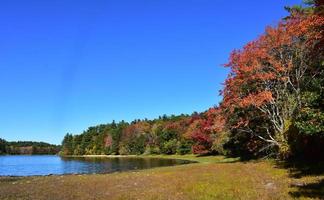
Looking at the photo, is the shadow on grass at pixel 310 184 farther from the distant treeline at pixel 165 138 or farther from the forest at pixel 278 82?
the distant treeline at pixel 165 138

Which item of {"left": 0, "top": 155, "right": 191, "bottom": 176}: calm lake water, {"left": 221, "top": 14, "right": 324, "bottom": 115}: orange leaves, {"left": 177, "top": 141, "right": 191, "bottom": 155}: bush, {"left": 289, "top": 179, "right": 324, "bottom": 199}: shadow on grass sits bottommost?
{"left": 289, "top": 179, "right": 324, "bottom": 199}: shadow on grass

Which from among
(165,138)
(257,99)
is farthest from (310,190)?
(165,138)

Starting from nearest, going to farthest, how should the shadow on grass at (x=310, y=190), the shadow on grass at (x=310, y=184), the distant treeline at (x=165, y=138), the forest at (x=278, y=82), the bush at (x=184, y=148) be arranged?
1. the shadow on grass at (x=310, y=190)
2. the shadow on grass at (x=310, y=184)
3. the forest at (x=278, y=82)
4. the distant treeline at (x=165, y=138)
5. the bush at (x=184, y=148)

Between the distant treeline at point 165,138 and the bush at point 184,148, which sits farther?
the bush at point 184,148

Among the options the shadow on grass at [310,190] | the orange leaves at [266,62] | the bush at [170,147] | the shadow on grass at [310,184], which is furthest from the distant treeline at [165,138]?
the shadow on grass at [310,190]

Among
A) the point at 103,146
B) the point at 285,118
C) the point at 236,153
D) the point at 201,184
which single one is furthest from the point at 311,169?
the point at 103,146

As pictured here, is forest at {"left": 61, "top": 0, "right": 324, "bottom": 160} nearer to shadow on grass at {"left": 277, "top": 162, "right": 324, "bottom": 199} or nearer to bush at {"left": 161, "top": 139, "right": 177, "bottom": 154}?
shadow on grass at {"left": 277, "top": 162, "right": 324, "bottom": 199}

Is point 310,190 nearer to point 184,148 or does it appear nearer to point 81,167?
point 81,167

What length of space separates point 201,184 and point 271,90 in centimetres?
2142

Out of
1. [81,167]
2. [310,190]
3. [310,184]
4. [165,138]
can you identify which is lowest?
[310,190]

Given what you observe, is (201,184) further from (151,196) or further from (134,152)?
(134,152)

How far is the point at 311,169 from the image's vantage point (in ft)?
95.6

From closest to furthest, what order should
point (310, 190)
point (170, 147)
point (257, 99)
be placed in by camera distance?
point (310, 190)
point (257, 99)
point (170, 147)

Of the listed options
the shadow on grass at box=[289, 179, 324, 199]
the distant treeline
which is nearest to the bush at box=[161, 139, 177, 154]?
the distant treeline
